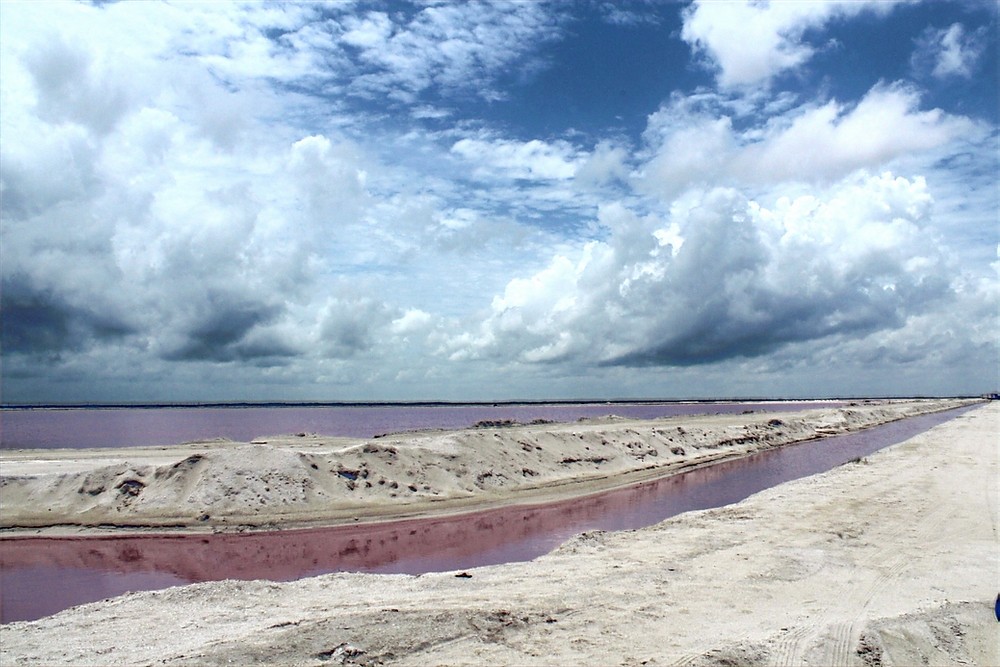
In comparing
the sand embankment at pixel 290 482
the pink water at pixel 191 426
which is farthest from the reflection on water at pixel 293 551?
the pink water at pixel 191 426

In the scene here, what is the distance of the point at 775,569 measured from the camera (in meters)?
13.4

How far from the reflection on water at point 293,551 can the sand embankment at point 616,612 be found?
238cm

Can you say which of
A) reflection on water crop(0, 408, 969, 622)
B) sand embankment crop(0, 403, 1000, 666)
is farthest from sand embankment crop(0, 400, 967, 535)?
sand embankment crop(0, 403, 1000, 666)

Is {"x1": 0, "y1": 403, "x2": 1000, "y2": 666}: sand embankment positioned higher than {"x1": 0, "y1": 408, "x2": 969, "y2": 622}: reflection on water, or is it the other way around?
{"x1": 0, "y1": 403, "x2": 1000, "y2": 666}: sand embankment

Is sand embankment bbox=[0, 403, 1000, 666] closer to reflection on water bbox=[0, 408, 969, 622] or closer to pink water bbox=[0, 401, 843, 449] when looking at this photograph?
reflection on water bbox=[0, 408, 969, 622]

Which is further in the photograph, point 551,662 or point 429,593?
point 429,593

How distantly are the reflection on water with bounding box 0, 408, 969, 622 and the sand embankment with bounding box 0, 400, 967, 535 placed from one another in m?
1.56

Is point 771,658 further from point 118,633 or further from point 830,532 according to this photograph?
point 118,633

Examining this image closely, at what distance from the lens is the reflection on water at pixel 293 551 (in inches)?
588

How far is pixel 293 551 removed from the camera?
58.2ft

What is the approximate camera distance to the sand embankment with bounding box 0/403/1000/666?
30.8ft

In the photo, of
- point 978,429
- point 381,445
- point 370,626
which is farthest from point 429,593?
point 978,429

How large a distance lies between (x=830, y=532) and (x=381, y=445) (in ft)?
55.9

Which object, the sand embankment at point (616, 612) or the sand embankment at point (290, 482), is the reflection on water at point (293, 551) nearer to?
the sand embankment at point (290, 482)
